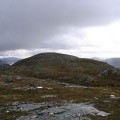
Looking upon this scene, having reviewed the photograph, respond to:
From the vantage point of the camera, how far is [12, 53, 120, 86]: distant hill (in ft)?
382

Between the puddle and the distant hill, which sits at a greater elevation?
the distant hill

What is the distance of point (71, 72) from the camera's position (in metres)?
141

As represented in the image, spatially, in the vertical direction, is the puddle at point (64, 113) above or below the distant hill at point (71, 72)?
below

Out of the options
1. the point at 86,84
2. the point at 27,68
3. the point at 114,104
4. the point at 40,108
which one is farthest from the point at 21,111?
the point at 27,68

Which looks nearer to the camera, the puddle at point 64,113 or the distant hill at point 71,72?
the puddle at point 64,113

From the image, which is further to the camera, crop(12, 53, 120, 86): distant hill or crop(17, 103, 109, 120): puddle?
crop(12, 53, 120, 86): distant hill

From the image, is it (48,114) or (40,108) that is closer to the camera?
(48,114)

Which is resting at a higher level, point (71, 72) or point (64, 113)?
point (71, 72)

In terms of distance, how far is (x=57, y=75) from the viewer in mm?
133500

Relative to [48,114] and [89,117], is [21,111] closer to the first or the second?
[48,114]

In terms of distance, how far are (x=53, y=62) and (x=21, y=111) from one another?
131 metres

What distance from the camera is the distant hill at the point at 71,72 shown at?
382 feet

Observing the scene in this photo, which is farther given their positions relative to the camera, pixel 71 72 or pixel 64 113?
pixel 71 72

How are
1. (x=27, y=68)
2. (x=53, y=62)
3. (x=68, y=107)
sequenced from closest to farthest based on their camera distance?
(x=68, y=107) < (x=27, y=68) < (x=53, y=62)
